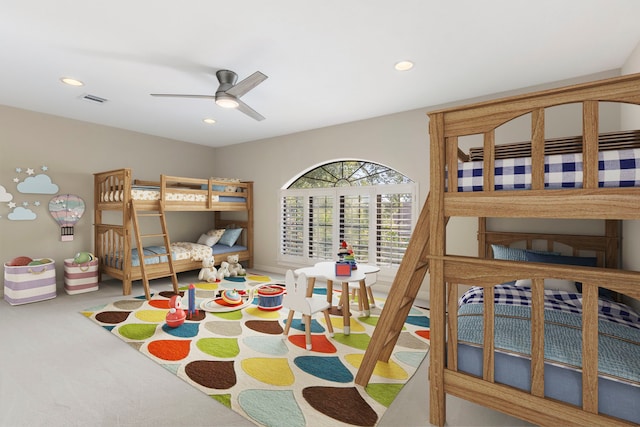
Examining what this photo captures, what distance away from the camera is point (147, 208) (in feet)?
14.2

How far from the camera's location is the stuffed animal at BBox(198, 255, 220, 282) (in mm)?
4656

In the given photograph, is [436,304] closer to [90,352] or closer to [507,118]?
[507,118]

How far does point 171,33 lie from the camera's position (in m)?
2.26

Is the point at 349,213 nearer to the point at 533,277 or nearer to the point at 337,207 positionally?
the point at 337,207

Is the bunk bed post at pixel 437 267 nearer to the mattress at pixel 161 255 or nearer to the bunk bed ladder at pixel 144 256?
the bunk bed ladder at pixel 144 256

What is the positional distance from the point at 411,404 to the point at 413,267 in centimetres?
84

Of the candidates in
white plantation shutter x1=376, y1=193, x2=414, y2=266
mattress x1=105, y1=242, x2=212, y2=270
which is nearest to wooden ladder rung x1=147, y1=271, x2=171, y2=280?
mattress x1=105, y1=242, x2=212, y2=270

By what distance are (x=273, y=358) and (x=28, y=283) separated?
3.43 m

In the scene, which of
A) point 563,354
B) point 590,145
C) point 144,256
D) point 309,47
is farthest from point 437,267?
point 144,256

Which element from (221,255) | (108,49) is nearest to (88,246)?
(221,255)

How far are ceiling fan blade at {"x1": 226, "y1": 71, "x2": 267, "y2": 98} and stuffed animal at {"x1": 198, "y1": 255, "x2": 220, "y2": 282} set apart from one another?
287cm

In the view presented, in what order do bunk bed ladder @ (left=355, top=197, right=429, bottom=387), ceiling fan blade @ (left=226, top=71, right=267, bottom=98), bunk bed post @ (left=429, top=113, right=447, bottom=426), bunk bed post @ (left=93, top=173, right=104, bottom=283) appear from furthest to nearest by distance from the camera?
bunk bed post @ (left=93, top=173, right=104, bottom=283), ceiling fan blade @ (left=226, top=71, right=267, bottom=98), bunk bed ladder @ (left=355, top=197, right=429, bottom=387), bunk bed post @ (left=429, top=113, right=447, bottom=426)

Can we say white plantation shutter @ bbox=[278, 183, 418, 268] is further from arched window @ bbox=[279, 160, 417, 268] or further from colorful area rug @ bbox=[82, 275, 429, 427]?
colorful area rug @ bbox=[82, 275, 429, 427]

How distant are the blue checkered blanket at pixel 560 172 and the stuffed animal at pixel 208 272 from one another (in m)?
4.06
